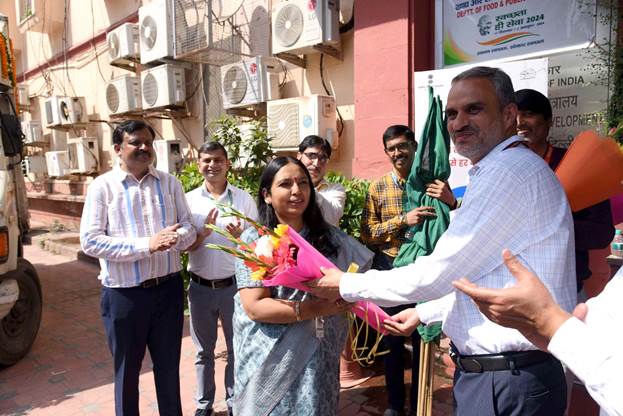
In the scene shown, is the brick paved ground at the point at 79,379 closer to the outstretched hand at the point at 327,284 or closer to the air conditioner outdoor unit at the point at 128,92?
the outstretched hand at the point at 327,284

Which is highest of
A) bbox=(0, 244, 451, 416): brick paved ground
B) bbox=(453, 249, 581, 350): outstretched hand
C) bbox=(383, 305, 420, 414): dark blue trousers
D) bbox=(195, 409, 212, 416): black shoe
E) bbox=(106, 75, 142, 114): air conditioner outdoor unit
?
bbox=(106, 75, 142, 114): air conditioner outdoor unit

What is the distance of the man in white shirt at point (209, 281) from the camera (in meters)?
3.15

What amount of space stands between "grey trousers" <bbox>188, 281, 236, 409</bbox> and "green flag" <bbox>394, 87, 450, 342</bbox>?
1.33 meters

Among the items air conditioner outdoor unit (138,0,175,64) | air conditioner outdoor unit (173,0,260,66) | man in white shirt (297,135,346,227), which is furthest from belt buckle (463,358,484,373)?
air conditioner outdoor unit (138,0,175,64)

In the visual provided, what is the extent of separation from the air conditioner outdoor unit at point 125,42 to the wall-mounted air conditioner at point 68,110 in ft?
8.96

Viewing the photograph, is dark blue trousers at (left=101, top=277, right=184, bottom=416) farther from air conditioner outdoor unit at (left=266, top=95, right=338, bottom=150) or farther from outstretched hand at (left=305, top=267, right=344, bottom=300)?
air conditioner outdoor unit at (left=266, top=95, right=338, bottom=150)

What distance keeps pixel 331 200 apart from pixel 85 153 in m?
8.69

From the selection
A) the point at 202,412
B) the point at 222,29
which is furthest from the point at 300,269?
the point at 222,29

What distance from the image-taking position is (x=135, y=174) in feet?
8.98

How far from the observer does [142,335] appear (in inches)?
105

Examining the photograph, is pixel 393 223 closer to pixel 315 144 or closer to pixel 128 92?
pixel 315 144

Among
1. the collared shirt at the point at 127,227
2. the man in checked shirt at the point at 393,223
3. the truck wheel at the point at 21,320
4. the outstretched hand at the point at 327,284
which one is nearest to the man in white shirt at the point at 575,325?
the outstretched hand at the point at 327,284

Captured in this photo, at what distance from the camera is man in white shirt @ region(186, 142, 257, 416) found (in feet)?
10.3

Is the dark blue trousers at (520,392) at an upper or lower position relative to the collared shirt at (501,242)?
lower
